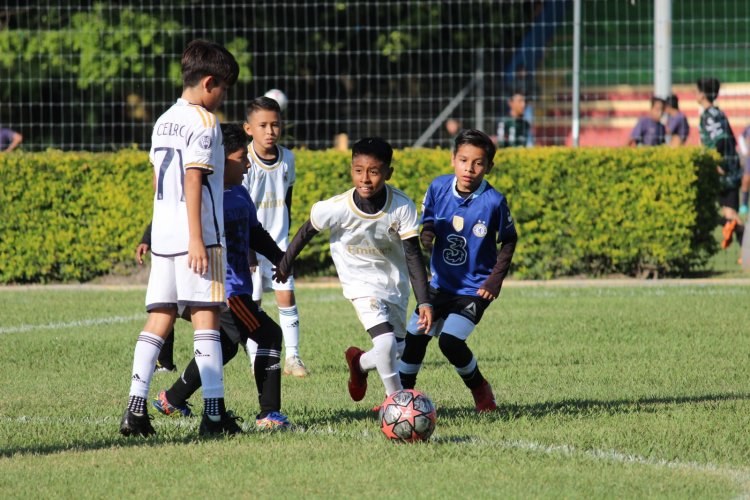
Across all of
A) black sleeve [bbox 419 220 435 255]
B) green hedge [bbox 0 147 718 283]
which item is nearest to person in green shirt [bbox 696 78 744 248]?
green hedge [bbox 0 147 718 283]

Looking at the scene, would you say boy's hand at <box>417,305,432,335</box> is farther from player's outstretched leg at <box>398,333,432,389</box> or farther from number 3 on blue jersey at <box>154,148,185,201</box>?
number 3 on blue jersey at <box>154,148,185,201</box>

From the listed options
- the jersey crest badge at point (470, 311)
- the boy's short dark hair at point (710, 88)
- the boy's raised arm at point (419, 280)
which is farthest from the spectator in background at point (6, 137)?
the boy's raised arm at point (419, 280)

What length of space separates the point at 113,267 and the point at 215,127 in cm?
927

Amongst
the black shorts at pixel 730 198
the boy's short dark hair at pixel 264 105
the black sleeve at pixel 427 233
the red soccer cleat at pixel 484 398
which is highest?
the boy's short dark hair at pixel 264 105

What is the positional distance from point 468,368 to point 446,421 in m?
0.41

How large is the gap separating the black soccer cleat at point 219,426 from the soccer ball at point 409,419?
78 cm

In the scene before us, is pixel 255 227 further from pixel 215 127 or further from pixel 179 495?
pixel 179 495

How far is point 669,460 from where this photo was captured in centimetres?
568

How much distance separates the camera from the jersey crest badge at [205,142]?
5.93 metres

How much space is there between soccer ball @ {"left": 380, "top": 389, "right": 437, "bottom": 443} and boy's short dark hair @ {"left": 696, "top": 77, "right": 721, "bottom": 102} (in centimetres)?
1146

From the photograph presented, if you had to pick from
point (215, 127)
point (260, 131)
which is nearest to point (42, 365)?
point (260, 131)

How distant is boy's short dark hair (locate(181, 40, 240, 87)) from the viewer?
6129mm

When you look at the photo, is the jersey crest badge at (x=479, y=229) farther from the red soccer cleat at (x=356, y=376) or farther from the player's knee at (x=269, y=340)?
the player's knee at (x=269, y=340)

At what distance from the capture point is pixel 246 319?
6.69 meters
